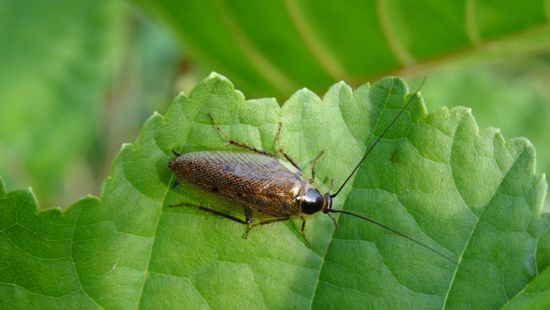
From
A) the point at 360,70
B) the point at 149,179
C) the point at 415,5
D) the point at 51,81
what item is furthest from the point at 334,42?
the point at 51,81

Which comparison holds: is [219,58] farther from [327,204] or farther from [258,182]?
[327,204]

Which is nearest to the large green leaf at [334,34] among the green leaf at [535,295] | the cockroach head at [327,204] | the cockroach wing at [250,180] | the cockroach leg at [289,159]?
the cockroach wing at [250,180]

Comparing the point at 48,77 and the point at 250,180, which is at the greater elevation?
the point at 48,77

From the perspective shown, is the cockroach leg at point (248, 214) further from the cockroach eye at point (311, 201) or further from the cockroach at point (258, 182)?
the cockroach eye at point (311, 201)

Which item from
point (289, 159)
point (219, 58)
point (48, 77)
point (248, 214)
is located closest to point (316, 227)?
point (289, 159)

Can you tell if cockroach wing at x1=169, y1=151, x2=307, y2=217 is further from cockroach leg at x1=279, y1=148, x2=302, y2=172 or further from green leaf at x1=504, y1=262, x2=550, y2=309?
green leaf at x1=504, y1=262, x2=550, y2=309

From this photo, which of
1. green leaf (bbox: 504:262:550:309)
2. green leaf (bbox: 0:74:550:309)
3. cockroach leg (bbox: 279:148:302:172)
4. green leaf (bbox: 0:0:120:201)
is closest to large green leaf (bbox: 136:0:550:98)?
green leaf (bbox: 0:0:120:201)

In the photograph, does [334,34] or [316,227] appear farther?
[334,34]
